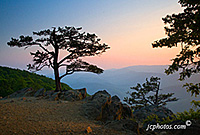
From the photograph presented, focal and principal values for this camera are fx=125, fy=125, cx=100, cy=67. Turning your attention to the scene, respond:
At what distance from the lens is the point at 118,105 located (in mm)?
10625

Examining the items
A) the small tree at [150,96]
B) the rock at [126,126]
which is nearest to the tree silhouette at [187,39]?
the rock at [126,126]

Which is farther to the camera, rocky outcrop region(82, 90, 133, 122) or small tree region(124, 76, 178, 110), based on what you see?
small tree region(124, 76, 178, 110)

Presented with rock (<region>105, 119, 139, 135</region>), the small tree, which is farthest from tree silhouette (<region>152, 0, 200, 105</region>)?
the small tree

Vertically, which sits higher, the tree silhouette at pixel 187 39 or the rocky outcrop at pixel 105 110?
the tree silhouette at pixel 187 39

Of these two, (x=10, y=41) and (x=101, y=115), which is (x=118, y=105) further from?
(x=10, y=41)

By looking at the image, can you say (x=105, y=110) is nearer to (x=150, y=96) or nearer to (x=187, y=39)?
(x=187, y=39)

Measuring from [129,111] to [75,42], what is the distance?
11.2m

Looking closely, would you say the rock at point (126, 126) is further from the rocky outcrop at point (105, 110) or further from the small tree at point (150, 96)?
the small tree at point (150, 96)

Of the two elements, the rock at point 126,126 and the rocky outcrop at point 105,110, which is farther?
the rocky outcrop at point 105,110

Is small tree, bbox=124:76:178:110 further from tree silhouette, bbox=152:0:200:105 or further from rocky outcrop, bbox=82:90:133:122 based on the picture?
tree silhouette, bbox=152:0:200:105

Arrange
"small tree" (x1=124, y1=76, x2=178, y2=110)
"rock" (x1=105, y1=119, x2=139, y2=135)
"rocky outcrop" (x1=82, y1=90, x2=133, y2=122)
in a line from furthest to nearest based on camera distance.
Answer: "small tree" (x1=124, y1=76, x2=178, y2=110) → "rocky outcrop" (x1=82, y1=90, x2=133, y2=122) → "rock" (x1=105, y1=119, x2=139, y2=135)

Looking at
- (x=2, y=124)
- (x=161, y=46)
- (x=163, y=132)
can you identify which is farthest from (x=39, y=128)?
(x=161, y=46)

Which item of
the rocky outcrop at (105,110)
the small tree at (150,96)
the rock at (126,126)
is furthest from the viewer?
the small tree at (150,96)

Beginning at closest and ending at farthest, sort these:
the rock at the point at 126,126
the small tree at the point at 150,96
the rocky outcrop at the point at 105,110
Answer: the rock at the point at 126,126 → the rocky outcrop at the point at 105,110 → the small tree at the point at 150,96
